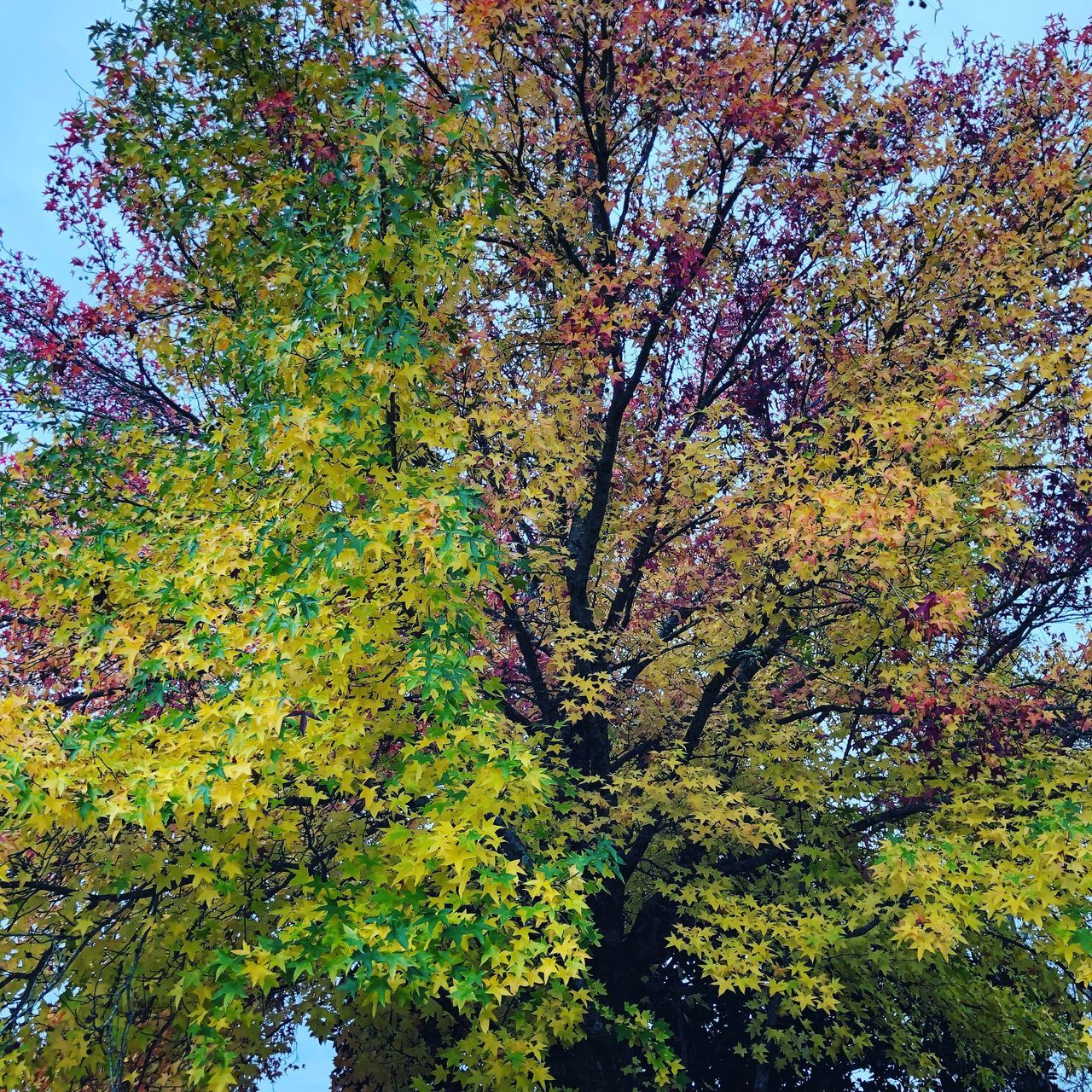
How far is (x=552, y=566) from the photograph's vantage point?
1009 centimetres

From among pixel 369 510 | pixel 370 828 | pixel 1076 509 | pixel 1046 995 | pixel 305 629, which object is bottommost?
pixel 1046 995

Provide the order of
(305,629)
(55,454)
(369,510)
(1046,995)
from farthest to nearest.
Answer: (1046,995) < (55,454) < (369,510) < (305,629)

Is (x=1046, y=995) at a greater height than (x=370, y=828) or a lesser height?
lesser

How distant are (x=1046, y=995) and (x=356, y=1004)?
863 cm

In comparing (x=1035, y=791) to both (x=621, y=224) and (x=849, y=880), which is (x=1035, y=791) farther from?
(x=621, y=224)

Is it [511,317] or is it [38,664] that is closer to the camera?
[38,664]

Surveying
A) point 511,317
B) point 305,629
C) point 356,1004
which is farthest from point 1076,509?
point 356,1004

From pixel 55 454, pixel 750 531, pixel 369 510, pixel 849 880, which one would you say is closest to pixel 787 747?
pixel 849 880

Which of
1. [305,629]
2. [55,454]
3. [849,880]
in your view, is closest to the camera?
[305,629]

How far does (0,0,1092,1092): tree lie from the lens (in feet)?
20.7

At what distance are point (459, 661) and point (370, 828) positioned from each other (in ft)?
9.18

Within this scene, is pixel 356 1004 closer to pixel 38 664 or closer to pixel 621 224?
pixel 38 664

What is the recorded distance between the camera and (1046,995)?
11.0 meters

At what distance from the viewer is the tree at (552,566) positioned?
630cm
